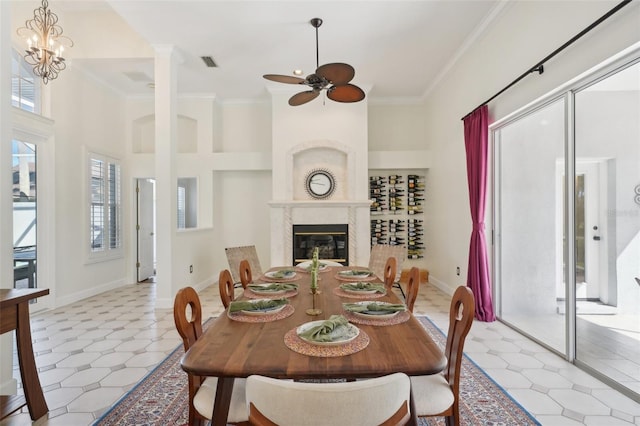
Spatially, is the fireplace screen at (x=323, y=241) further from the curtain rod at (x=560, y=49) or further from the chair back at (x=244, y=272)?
the curtain rod at (x=560, y=49)

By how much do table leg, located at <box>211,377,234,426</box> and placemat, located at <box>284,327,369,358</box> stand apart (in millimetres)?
267

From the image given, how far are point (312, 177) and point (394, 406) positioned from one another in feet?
16.0

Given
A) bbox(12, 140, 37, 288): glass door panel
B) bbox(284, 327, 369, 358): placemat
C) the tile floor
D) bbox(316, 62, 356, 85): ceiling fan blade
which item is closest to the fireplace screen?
the tile floor

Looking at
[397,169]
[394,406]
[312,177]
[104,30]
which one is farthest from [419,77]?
[394,406]

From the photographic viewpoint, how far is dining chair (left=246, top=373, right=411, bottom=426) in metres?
0.83

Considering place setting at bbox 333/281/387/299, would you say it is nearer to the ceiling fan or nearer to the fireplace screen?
the ceiling fan

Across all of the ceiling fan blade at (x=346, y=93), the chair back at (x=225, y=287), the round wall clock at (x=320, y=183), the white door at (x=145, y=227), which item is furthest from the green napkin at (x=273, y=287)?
the white door at (x=145, y=227)

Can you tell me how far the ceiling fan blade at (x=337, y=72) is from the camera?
8.59 ft

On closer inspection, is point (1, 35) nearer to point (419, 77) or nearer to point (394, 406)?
point (394, 406)

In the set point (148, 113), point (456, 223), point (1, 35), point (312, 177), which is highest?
point (148, 113)

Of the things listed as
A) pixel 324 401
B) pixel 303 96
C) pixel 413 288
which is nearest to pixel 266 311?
pixel 324 401

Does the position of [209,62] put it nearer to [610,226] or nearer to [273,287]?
[273,287]

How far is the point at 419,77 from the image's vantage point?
517cm

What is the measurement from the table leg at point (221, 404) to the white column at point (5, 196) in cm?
190
